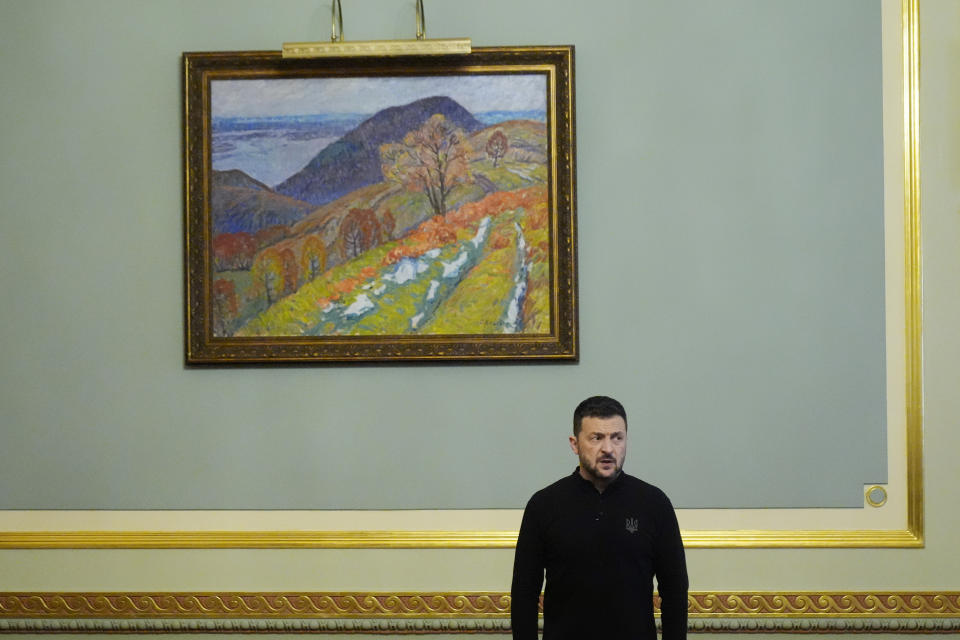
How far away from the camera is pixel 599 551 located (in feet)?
9.62

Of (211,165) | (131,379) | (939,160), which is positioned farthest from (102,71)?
(939,160)

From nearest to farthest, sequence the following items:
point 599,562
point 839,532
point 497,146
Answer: point 599,562 → point 839,532 → point 497,146

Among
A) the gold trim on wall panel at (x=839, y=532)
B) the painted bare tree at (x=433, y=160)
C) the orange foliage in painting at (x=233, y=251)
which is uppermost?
the painted bare tree at (x=433, y=160)

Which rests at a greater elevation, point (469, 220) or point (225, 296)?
point (469, 220)

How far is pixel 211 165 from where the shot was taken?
172 inches

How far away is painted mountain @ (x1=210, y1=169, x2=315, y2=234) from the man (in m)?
1.86

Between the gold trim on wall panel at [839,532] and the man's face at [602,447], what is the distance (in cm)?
140

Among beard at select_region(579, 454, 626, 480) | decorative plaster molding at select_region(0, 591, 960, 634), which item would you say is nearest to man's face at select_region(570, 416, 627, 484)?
beard at select_region(579, 454, 626, 480)

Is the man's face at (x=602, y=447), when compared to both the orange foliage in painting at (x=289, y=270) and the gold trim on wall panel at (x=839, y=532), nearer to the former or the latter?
the gold trim on wall panel at (x=839, y=532)

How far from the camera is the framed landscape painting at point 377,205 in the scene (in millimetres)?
4312

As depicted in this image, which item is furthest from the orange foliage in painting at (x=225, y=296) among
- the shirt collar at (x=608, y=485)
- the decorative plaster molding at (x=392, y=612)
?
the shirt collar at (x=608, y=485)

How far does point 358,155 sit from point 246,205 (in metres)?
0.52

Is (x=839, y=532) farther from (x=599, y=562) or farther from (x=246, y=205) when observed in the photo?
(x=246, y=205)

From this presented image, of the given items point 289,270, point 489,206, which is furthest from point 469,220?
point 289,270
